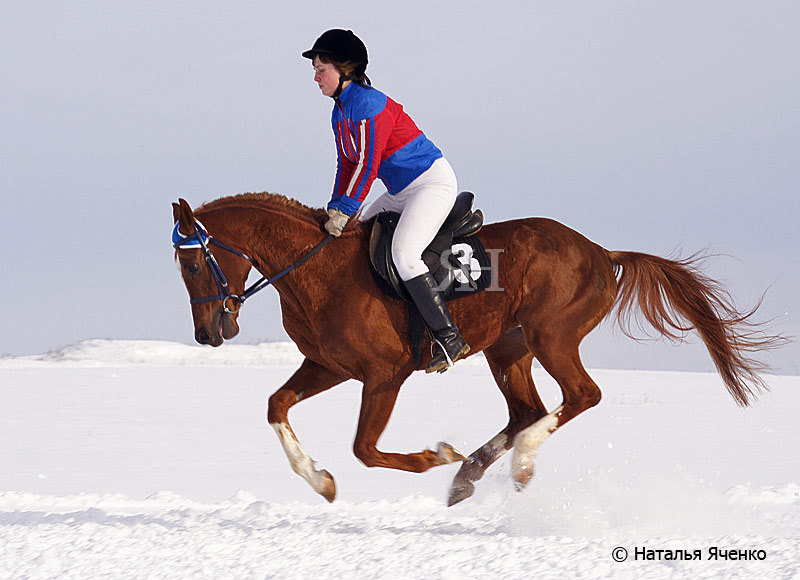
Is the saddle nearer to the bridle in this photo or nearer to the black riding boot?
the black riding boot

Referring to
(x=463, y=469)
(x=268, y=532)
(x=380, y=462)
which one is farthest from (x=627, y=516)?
(x=268, y=532)

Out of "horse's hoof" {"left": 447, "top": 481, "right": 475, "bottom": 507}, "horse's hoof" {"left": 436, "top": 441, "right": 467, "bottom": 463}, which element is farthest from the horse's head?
"horse's hoof" {"left": 447, "top": 481, "right": 475, "bottom": 507}

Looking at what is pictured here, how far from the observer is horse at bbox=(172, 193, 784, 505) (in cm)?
529

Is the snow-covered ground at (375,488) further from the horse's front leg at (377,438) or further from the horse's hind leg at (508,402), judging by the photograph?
the horse's front leg at (377,438)

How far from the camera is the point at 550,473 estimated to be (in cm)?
605

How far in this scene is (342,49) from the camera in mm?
5398

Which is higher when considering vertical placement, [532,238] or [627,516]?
[532,238]

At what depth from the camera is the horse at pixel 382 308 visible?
208 inches

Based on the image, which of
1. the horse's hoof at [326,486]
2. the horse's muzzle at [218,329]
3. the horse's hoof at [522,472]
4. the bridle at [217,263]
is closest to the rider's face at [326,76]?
the bridle at [217,263]

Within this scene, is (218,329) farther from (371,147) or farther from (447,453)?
(447,453)

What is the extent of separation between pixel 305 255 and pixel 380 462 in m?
1.34

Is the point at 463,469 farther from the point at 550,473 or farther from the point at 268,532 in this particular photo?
the point at 268,532

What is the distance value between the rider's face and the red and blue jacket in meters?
0.08

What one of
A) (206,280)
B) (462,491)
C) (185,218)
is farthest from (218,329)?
(462,491)
